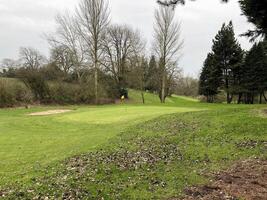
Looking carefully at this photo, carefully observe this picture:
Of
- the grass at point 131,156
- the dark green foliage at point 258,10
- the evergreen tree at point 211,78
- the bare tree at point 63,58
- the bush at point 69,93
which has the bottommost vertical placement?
the grass at point 131,156

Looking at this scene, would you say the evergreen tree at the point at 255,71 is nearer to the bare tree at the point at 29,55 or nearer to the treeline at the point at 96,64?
the treeline at the point at 96,64

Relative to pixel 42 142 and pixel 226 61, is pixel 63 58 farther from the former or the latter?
pixel 42 142

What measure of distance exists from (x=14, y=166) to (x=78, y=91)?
35.0 m

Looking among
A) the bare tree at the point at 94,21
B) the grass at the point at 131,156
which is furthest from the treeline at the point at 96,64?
the grass at the point at 131,156

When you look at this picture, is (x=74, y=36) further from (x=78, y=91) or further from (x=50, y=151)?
(x=50, y=151)

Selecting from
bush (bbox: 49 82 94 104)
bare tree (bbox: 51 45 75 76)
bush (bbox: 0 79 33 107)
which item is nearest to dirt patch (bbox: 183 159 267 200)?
bush (bbox: 0 79 33 107)

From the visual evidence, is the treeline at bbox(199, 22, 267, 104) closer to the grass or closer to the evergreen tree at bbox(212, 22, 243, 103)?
the evergreen tree at bbox(212, 22, 243, 103)

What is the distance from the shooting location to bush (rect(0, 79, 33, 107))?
124 feet

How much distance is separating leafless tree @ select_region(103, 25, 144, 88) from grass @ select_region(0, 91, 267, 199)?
3994 centimetres

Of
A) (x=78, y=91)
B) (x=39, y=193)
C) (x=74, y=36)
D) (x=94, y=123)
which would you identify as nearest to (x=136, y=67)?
(x=74, y=36)

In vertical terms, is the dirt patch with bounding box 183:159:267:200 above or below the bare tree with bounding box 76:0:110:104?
below

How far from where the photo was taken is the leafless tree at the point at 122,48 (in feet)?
193

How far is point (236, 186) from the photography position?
25.3 feet

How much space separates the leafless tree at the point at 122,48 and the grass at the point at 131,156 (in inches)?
1572
